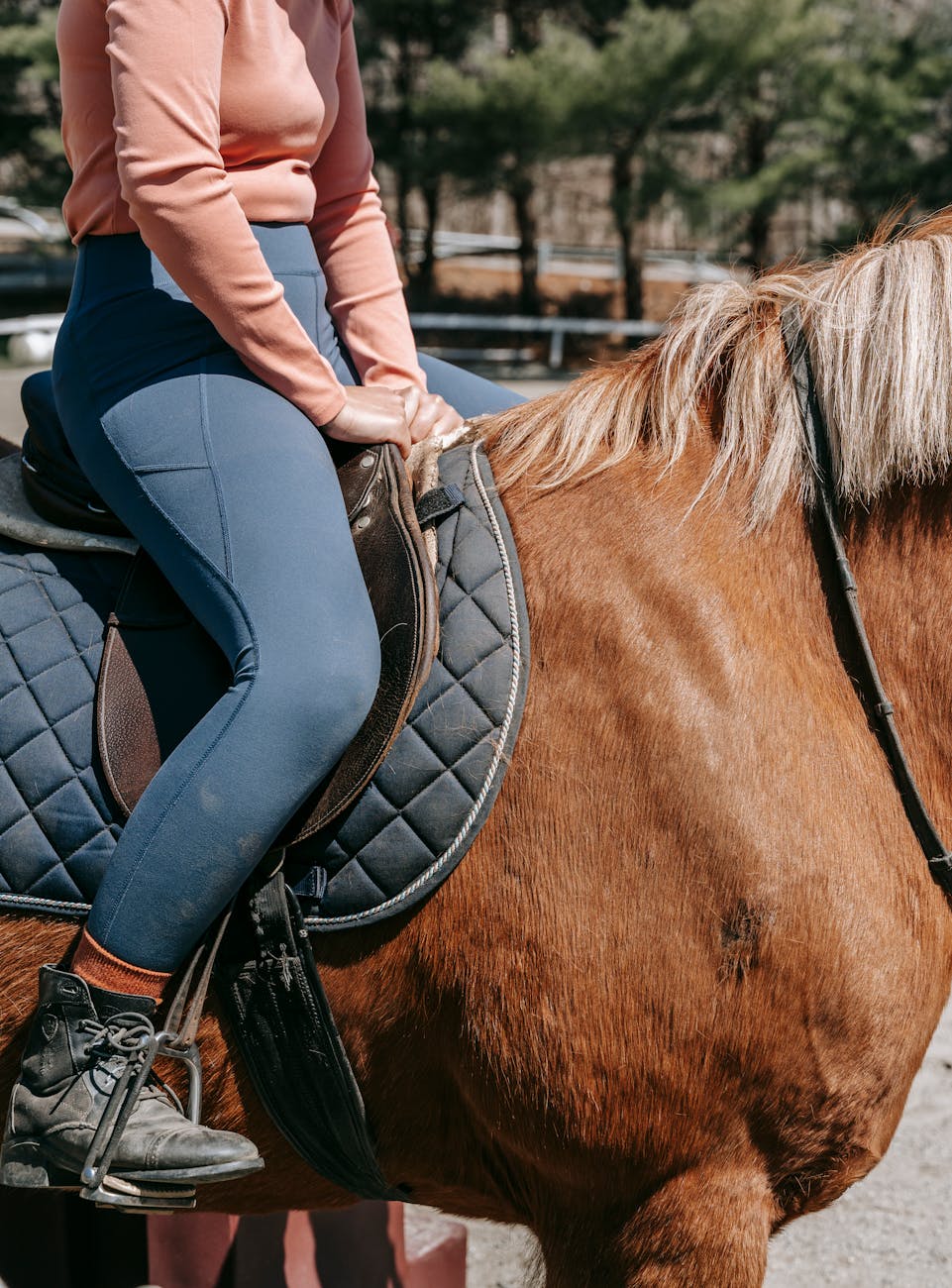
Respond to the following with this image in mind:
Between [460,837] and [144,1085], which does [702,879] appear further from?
[144,1085]

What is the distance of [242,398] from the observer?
5.66 ft

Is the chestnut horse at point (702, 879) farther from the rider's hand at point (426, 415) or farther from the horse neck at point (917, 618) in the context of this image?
the rider's hand at point (426, 415)

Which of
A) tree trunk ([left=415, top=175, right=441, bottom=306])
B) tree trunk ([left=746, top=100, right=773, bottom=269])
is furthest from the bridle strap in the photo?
tree trunk ([left=415, top=175, right=441, bottom=306])

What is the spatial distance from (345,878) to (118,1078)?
40cm

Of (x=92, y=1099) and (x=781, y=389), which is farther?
(x=781, y=389)

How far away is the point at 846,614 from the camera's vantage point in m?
1.75

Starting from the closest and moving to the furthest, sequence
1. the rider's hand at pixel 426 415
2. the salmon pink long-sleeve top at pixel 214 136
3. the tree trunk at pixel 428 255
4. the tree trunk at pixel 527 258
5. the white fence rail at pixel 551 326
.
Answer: the salmon pink long-sleeve top at pixel 214 136 → the rider's hand at pixel 426 415 → the white fence rail at pixel 551 326 → the tree trunk at pixel 527 258 → the tree trunk at pixel 428 255

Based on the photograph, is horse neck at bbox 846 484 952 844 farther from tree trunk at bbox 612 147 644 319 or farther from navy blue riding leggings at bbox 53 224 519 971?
tree trunk at bbox 612 147 644 319

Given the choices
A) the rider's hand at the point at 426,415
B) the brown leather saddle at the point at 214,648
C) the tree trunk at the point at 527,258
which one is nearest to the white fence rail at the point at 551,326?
the tree trunk at the point at 527,258

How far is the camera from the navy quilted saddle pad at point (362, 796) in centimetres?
169

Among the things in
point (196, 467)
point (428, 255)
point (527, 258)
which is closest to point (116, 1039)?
point (196, 467)

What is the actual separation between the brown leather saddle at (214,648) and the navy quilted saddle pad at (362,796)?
4 centimetres

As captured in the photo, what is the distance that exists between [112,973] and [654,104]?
1850cm

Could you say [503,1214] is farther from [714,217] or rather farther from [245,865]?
[714,217]
